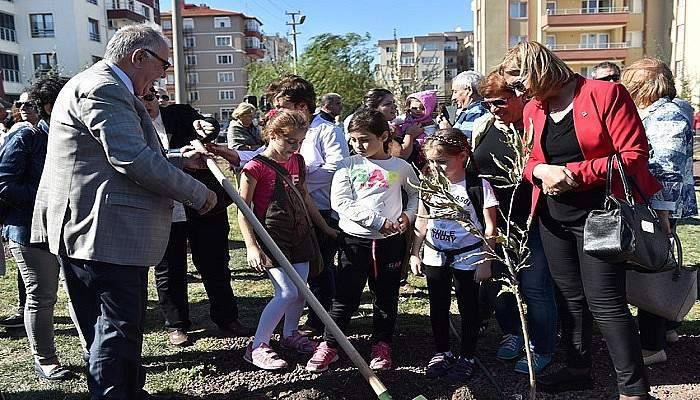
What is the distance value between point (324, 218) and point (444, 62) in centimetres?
8876

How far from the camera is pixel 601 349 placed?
4000 mm

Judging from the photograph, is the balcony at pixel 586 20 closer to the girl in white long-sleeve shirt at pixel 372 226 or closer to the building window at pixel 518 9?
the building window at pixel 518 9

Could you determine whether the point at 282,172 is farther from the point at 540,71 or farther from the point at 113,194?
the point at 540,71

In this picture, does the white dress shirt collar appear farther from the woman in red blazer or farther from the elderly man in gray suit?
the woman in red blazer

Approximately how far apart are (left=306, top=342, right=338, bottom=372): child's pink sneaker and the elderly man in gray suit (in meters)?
1.16

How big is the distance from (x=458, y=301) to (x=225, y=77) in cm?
8365

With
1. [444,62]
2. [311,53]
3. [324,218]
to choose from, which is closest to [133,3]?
[311,53]

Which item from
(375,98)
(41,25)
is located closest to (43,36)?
(41,25)

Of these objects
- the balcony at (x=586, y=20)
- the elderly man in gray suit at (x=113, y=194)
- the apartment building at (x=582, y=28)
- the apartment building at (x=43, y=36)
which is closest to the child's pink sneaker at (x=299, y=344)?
the elderly man in gray suit at (x=113, y=194)

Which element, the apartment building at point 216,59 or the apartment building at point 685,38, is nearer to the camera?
the apartment building at point 685,38

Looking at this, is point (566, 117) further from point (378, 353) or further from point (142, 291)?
point (142, 291)

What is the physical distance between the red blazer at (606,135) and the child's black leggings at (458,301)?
975 mm

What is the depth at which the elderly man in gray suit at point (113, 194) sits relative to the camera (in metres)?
2.68

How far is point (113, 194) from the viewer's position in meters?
2.75
